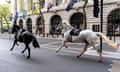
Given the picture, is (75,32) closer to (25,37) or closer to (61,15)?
(25,37)

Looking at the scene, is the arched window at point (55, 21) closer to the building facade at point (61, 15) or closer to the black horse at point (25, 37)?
the building facade at point (61, 15)

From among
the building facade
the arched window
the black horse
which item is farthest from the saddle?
the arched window

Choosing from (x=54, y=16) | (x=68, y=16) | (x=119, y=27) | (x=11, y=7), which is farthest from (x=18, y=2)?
(x=119, y=27)

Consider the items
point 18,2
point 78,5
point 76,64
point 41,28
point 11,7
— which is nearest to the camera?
point 76,64

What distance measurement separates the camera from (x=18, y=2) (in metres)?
Result: 58.1

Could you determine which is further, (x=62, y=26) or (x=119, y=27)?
(x=119, y=27)

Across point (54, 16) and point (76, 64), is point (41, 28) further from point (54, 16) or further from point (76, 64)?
point (76, 64)

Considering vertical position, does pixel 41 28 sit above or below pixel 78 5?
below

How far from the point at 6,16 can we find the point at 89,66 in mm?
55140

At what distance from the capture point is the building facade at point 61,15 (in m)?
32.5

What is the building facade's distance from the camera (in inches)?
1279

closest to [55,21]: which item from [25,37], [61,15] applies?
[61,15]

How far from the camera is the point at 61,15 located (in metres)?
42.7

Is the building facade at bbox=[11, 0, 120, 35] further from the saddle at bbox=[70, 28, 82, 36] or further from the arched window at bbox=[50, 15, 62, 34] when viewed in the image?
the saddle at bbox=[70, 28, 82, 36]
